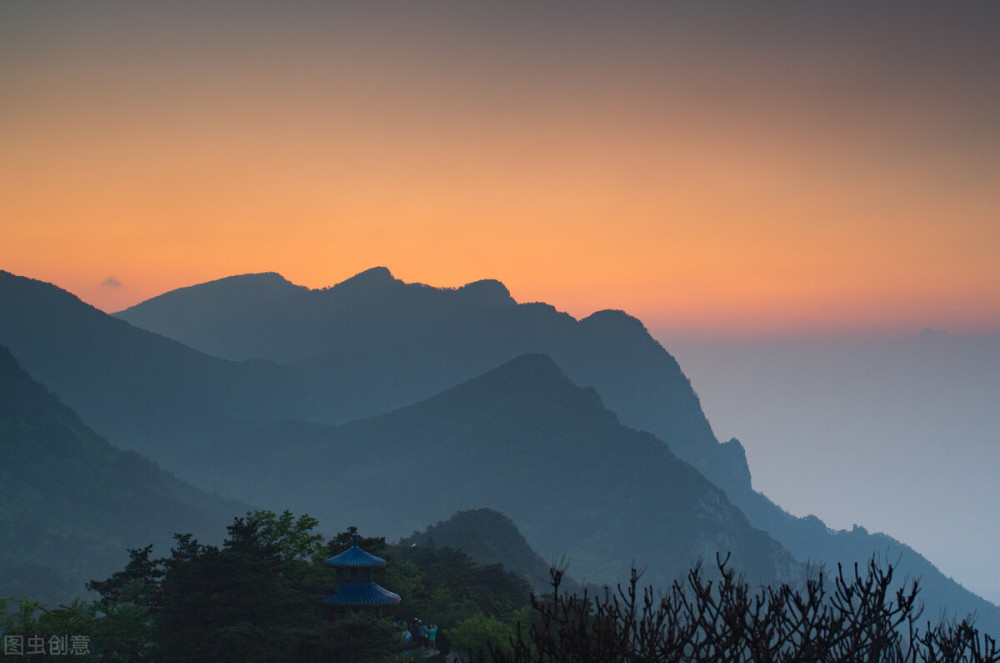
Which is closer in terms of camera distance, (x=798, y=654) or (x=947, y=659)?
(x=798, y=654)

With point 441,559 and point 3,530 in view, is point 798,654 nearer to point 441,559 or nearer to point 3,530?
point 441,559

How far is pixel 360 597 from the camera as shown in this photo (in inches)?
1743

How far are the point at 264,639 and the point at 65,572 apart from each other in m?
156

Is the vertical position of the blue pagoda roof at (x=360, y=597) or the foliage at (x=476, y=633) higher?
the blue pagoda roof at (x=360, y=597)

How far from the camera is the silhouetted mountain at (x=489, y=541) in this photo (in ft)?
522

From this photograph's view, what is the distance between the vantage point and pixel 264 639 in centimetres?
4156

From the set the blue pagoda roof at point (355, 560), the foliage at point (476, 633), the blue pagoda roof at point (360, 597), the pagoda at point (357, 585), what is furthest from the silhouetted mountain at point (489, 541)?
the blue pagoda roof at point (355, 560)

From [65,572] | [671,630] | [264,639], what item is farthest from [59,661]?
[65,572]

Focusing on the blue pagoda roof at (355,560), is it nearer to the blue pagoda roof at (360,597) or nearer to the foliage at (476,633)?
the blue pagoda roof at (360,597)

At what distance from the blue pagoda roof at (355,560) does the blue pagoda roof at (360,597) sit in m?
1.18

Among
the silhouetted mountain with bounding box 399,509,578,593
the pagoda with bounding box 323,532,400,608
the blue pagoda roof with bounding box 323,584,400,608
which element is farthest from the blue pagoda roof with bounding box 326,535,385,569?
the silhouetted mountain with bounding box 399,509,578,593

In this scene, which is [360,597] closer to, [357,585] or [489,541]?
[357,585]

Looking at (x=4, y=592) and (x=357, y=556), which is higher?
(x=357, y=556)

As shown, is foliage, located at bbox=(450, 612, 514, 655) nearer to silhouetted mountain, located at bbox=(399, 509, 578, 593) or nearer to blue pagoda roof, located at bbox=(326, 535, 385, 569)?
blue pagoda roof, located at bbox=(326, 535, 385, 569)
